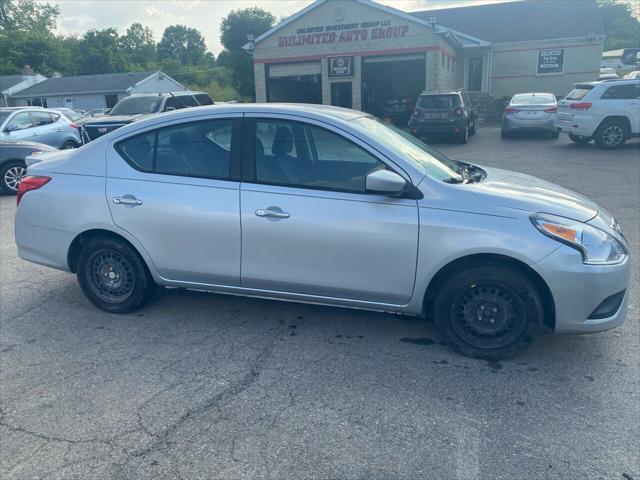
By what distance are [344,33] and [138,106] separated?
13219mm

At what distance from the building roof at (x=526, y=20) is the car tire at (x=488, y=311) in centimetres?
2953

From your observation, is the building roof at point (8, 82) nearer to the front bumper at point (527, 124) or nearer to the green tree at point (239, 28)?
the green tree at point (239, 28)

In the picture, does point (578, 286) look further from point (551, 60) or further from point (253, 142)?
point (551, 60)

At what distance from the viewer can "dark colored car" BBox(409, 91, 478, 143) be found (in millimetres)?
17062

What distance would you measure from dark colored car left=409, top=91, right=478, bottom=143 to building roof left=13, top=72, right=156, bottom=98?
35.8 metres

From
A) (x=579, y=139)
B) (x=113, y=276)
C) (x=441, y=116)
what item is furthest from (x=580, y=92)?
(x=113, y=276)

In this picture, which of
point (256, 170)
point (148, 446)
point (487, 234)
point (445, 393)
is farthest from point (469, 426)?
point (256, 170)

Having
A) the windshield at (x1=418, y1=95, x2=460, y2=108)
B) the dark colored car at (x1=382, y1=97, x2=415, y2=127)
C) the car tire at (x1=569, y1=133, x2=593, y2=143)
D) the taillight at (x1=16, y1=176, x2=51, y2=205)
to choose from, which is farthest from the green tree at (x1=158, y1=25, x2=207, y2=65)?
the taillight at (x1=16, y1=176, x2=51, y2=205)

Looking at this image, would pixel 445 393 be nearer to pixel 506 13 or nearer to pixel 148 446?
pixel 148 446

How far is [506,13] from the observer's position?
3195 centimetres

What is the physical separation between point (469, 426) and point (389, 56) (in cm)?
2362

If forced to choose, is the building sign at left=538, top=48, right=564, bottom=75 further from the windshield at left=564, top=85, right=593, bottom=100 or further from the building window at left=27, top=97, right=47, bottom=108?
the building window at left=27, top=97, right=47, bottom=108

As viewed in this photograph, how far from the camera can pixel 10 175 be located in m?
10.6

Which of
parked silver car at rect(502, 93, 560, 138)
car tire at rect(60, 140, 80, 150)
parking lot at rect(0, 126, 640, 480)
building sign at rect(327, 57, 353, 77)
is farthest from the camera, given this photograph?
building sign at rect(327, 57, 353, 77)
